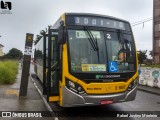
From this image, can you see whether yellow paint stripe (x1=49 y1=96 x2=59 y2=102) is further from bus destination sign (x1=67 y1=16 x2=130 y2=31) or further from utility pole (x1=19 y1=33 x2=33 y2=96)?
utility pole (x1=19 y1=33 x2=33 y2=96)

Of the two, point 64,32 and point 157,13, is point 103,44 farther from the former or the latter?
point 157,13

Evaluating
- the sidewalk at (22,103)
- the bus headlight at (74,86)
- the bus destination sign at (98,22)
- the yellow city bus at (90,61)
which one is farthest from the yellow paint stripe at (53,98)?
the bus destination sign at (98,22)

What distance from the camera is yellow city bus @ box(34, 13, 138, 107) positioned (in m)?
8.79

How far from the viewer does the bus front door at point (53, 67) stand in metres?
9.43

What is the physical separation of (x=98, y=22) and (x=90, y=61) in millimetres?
1481

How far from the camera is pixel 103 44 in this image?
30.3 ft

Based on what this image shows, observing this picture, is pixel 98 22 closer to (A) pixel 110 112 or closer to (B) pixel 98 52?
(B) pixel 98 52

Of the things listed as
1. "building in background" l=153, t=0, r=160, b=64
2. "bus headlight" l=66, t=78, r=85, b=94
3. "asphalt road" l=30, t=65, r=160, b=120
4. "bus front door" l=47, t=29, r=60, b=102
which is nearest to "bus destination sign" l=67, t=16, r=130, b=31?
"bus front door" l=47, t=29, r=60, b=102

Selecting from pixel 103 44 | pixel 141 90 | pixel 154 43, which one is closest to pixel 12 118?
pixel 103 44

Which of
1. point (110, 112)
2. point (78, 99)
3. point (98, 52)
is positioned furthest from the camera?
point (110, 112)

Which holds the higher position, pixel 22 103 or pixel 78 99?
pixel 78 99

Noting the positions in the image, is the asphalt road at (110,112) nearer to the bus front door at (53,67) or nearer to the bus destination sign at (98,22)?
the bus front door at (53,67)

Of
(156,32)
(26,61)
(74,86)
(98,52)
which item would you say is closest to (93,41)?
(98,52)

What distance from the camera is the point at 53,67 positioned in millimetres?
9562
